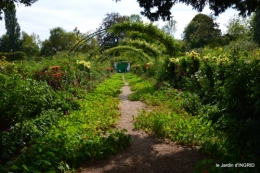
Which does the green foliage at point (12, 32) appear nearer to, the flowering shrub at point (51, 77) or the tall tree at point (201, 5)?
the flowering shrub at point (51, 77)

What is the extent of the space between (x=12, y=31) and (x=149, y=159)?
52.4m

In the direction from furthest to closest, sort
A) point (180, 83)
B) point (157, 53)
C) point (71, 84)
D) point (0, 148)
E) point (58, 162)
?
point (157, 53) < point (180, 83) < point (71, 84) < point (0, 148) < point (58, 162)

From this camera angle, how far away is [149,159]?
14.3 ft

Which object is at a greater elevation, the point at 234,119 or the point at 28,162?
the point at 234,119

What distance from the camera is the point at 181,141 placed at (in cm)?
496

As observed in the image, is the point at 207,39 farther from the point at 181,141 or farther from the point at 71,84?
the point at 181,141

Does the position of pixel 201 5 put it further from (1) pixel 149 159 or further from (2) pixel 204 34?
(2) pixel 204 34

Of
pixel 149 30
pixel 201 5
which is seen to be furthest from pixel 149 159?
pixel 149 30

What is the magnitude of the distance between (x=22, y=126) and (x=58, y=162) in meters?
1.53

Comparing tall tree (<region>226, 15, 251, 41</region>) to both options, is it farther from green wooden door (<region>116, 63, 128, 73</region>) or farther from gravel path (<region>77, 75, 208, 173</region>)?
gravel path (<region>77, 75, 208, 173</region>)

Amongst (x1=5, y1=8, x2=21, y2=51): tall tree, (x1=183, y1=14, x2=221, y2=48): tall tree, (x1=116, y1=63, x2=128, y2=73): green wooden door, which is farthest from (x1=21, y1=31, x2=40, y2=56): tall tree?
(x1=183, y1=14, x2=221, y2=48): tall tree

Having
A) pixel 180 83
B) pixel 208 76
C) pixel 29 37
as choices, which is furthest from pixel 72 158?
pixel 29 37

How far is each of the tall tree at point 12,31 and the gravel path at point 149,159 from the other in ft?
165

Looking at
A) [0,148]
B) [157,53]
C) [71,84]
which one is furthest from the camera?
[157,53]
